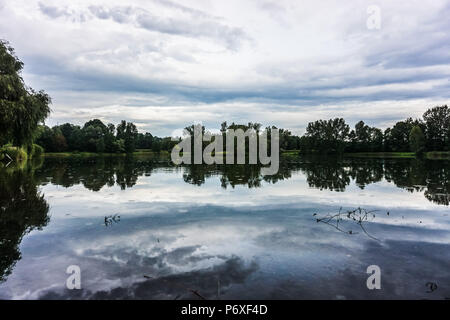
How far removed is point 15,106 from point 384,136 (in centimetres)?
10452

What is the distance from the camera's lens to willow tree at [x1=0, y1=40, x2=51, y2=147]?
19.9 meters

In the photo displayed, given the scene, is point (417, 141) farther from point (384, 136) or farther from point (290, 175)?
point (290, 175)

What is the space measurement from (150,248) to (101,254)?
919 millimetres

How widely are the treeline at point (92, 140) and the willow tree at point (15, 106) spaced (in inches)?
2729

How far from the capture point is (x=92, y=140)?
95.1 meters

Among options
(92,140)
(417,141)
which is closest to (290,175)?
(417,141)

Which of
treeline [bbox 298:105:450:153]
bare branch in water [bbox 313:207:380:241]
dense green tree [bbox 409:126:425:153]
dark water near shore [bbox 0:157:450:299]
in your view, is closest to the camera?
dark water near shore [bbox 0:157:450:299]

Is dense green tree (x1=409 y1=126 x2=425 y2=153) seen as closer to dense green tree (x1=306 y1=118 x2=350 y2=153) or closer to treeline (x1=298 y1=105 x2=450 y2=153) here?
treeline (x1=298 y1=105 x2=450 y2=153)

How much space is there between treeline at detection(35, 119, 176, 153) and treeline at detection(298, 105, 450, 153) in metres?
55.1

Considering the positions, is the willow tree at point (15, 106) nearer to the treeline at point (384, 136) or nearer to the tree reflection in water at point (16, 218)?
the tree reflection in water at point (16, 218)

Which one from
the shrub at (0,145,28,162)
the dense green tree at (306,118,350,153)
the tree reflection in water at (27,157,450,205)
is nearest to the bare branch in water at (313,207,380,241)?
the tree reflection in water at (27,157,450,205)

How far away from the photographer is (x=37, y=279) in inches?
179
